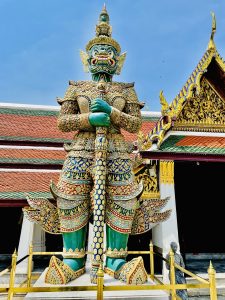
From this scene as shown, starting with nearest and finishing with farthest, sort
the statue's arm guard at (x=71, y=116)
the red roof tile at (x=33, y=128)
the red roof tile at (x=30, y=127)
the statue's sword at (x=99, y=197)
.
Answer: the statue's sword at (x=99, y=197)
the statue's arm guard at (x=71, y=116)
the red roof tile at (x=33, y=128)
the red roof tile at (x=30, y=127)

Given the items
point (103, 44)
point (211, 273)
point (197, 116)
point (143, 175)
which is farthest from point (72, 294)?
point (197, 116)

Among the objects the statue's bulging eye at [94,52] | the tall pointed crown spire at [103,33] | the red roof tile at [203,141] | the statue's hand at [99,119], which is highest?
the tall pointed crown spire at [103,33]

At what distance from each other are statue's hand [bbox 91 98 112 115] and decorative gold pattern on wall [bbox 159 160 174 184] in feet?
9.67

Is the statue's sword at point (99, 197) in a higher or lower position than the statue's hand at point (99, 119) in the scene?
lower

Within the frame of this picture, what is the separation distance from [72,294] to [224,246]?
22.7 feet

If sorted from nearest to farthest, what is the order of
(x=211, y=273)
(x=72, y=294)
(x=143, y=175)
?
1. (x=211, y=273)
2. (x=72, y=294)
3. (x=143, y=175)

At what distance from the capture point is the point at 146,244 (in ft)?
26.1

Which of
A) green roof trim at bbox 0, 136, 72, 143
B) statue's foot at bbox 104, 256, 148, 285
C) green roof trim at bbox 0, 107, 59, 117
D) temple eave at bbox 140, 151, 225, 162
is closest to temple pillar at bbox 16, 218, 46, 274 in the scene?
green roof trim at bbox 0, 136, 72, 143

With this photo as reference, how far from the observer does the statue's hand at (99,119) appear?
3061 millimetres

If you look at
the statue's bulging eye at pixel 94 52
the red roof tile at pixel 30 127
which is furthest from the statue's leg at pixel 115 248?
the red roof tile at pixel 30 127

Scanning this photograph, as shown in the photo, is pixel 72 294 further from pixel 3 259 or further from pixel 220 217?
pixel 220 217

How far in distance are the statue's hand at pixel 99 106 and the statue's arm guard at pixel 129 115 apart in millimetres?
79

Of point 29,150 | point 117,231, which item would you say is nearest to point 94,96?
point 117,231

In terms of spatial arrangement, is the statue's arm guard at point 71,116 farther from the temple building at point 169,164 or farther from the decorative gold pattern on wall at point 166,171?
the decorative gold pattern on wall at point 166,171
